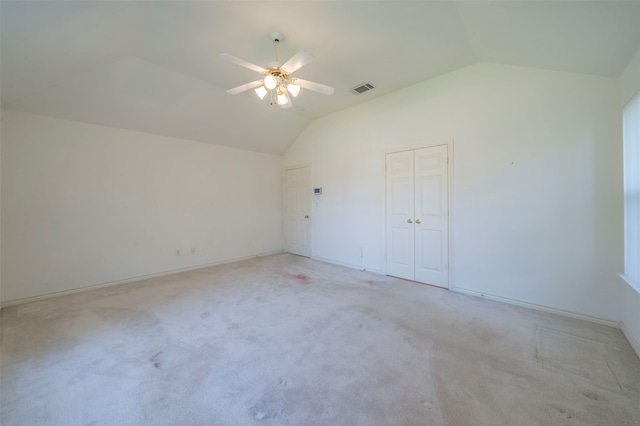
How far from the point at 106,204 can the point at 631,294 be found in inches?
262

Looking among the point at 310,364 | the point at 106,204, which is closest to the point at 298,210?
the point at 106,204

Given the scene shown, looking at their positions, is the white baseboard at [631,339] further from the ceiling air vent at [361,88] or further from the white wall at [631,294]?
the ceiling air vent at [361,88]

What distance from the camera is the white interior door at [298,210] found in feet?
18.9

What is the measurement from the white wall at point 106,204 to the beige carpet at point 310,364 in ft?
2.31

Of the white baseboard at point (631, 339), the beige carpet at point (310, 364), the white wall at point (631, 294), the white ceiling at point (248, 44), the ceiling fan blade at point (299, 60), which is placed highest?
the white ceiling at point (248, 44)

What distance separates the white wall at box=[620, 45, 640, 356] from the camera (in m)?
2.03

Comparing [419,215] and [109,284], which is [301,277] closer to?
[419,215]

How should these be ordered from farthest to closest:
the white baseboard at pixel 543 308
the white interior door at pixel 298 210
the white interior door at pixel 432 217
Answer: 1. the white interior door at pixel 298 210
2. the white interior door at pixel 432 217
3. the white baseboard at pixel 543 308

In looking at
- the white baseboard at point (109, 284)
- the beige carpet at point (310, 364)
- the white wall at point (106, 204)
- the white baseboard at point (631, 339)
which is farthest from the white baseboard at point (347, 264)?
the white baseboard at point (631, 339)

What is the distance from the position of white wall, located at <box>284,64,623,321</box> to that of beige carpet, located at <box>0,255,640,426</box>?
0.45m

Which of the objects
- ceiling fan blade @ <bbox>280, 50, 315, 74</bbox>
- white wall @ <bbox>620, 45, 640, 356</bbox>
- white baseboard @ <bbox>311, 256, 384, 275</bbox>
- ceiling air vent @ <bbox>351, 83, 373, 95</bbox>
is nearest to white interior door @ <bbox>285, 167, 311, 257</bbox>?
white baseboard @ <bbox>311, 256, 384, 275</bbox>

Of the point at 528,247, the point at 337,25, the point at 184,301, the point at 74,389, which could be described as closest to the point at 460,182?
the point at 528,247

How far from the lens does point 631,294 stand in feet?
7.10

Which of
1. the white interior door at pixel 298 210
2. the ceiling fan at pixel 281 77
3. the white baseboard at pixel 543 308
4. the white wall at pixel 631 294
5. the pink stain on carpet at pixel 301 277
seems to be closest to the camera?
the white wall at pixel 631 294
